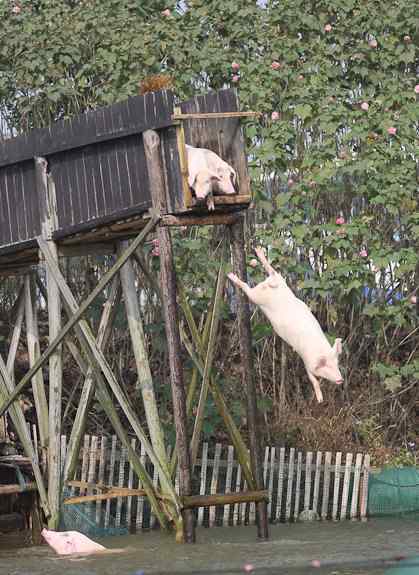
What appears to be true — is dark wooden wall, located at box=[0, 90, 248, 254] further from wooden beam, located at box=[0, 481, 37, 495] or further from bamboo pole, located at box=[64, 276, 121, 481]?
wooden beam, located at box=[0, 481, 37, 495]

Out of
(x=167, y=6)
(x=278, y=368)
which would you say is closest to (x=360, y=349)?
(x=278, y=368)

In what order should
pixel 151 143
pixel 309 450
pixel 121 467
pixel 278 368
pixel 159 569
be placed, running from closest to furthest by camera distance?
pixel 159 569 → pixel 151 143 → pixel 121 467 → pixel 309 450 → pixel 278 368

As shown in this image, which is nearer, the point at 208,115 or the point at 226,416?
the point at 208,115

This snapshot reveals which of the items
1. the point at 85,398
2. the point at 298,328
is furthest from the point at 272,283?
the point at 85,398

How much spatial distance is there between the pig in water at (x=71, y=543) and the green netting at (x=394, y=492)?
3.63 m

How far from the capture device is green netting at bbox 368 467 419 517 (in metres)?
14.8

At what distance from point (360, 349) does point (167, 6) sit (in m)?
5.18

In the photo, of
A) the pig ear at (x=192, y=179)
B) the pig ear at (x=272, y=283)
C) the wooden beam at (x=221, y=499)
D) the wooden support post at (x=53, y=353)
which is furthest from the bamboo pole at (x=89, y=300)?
the wooden beam at (x=221, y=499)

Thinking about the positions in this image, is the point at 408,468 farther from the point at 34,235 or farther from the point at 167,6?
the point at 167,6

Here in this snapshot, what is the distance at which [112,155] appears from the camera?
12578mm

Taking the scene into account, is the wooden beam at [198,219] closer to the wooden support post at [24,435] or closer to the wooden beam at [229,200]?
the wooden beam at [229,200]

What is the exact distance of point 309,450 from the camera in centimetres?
1591

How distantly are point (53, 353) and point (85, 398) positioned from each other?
1.79 ft

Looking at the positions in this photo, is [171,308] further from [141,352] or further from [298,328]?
[298,328]
